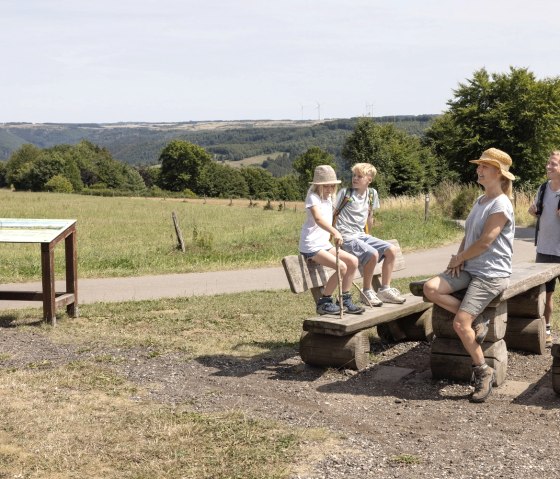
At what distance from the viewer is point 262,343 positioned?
28.0 ft

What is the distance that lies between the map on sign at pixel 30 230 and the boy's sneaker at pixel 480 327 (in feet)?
16.7

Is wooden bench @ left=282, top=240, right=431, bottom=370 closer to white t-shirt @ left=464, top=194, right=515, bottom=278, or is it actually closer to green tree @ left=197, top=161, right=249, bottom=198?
white t-shirt @ left=464, top=194, right=515, bottom=278

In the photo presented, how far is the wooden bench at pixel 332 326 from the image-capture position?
6836 millimetres

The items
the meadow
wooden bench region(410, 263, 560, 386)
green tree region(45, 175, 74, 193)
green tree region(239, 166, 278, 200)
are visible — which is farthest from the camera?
green tree region(239, 166, 278, 200)

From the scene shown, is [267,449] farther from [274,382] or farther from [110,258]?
[110,258]

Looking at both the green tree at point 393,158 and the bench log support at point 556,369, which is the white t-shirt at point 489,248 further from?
the green tree at point 393,158

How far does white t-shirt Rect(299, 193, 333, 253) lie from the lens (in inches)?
285

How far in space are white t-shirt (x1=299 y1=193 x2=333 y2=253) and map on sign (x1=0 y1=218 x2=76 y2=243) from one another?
3.44 m

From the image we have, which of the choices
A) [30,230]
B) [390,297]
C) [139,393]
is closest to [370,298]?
[390,297]

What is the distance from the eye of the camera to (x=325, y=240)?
7.43 m

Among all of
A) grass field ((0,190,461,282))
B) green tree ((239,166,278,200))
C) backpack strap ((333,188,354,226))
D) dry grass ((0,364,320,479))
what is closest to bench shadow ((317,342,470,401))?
dry grass ((0,364,320,479))

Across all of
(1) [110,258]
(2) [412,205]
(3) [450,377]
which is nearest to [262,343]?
(3) [450,377]

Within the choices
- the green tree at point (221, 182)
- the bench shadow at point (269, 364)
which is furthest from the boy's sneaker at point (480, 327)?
the green tree at point (221, 182)

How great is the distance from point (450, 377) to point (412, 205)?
72.7ft
